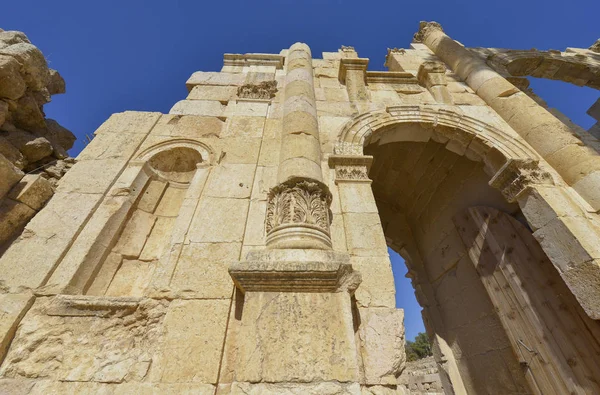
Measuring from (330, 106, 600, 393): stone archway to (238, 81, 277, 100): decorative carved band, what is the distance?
5.69ft

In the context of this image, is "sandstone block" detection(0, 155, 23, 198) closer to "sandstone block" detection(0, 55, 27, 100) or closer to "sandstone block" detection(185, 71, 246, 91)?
"sandstone block" detection(0, 55, 27, 100)

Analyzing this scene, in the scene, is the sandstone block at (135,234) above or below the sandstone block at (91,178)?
below

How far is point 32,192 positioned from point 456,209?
278 inches

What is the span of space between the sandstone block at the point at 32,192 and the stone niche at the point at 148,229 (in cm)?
93

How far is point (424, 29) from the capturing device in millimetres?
9180

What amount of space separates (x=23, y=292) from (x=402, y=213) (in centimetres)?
743

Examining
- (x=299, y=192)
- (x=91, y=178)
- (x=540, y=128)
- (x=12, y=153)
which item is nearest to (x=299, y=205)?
(x=299, y=192)

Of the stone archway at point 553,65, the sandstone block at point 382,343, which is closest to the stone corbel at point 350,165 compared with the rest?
the sandstone block at point 382,343

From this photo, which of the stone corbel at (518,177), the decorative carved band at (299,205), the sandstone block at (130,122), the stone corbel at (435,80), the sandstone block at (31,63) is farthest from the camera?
the stone corbel at (435,80)

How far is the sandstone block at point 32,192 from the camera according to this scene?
3.02 metres

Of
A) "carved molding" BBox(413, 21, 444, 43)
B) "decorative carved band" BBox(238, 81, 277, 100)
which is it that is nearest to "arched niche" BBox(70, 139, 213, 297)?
"decorative carved band" BBox(238, 81, 277, 100)

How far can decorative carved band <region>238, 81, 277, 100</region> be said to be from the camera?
5.28 m

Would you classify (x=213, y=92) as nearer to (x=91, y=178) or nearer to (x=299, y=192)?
(x=91, y=178)

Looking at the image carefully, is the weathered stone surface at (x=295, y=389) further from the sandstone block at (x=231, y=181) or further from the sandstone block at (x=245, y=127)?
the sandstone block at (x=245, y=127)
